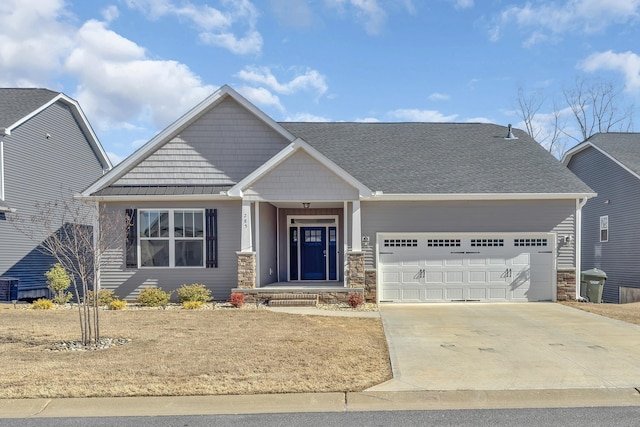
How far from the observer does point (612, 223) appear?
18594 mm

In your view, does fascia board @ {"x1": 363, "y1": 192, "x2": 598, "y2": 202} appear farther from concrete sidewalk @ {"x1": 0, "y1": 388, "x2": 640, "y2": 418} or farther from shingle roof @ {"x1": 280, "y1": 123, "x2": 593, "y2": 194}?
concrete sidewalk @ {"x1": 0, "y1": 388, "x2": 640, "y2": 418}

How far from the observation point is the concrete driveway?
242 inches

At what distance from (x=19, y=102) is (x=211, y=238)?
35.5 ft

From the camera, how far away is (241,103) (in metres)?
14.4

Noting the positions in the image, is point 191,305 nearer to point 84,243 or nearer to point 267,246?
point 267,246

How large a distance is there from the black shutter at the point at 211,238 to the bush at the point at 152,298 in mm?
1585

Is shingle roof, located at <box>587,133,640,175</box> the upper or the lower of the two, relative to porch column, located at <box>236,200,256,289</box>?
upper

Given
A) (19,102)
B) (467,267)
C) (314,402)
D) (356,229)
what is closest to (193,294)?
(356,229)

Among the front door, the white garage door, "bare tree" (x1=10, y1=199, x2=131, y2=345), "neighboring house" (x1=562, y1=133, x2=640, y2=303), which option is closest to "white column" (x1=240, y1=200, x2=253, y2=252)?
"bare tree" (x1=10, y1=199, x2=131, y2=345)

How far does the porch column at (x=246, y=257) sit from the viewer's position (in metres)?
13.3

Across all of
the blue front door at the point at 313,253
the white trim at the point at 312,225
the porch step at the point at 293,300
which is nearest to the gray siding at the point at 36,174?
the white trim at the point at 312,225

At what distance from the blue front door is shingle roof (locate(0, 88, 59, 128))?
36.9 feet

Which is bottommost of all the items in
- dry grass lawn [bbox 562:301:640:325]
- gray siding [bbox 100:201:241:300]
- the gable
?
dry grass lawn [bbox 562:301:640:325]

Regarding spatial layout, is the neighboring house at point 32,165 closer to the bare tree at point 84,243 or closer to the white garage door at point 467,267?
the bare tree at point 84,243
